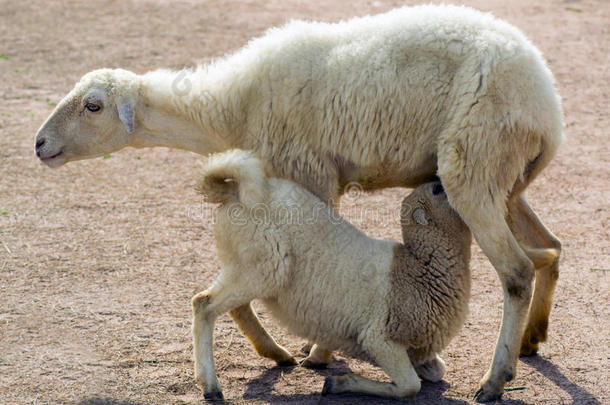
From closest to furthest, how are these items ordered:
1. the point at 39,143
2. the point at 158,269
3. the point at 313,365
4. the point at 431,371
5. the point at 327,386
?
the point at 327,386 → the point at 431,371 → the point at 313,365 → the point at 39,143 → the point at 158,269

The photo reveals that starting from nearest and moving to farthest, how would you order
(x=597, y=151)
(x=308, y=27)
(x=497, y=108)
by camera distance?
(x=497, y=108) → (x=308, y=27) → (x=597, y=151)

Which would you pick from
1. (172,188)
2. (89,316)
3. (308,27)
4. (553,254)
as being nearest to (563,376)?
(553,254)

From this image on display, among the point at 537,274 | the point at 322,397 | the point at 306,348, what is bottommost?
the point at 306,348

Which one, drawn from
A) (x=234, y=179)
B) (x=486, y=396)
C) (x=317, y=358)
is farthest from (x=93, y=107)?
(x=486, y=396)

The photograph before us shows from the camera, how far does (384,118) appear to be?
4672mm

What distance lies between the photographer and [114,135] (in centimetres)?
525

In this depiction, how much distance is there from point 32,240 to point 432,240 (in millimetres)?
3434

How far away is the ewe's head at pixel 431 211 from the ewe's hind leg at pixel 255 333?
1.09 meters

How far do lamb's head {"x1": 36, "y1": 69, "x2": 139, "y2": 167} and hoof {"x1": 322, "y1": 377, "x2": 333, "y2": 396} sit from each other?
210 cm

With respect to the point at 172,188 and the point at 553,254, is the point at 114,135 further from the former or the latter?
the point at 553,254

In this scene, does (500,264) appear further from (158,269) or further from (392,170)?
(158,269)

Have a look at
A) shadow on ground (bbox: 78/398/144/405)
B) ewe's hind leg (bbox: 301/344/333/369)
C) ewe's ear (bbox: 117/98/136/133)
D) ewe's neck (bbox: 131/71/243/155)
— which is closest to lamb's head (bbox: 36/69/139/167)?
ewe's ear (bbox: 117/98/136/133)

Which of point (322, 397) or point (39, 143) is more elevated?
point (39, 143)

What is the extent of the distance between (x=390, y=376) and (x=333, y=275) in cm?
64
